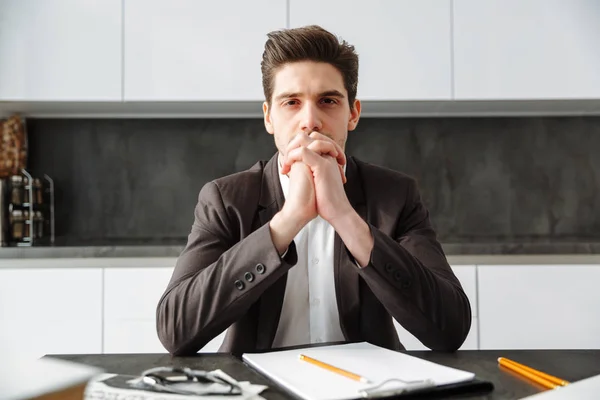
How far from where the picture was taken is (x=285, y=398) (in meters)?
0.71

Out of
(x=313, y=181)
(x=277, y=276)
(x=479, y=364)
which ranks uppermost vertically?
(x=313, y=181)

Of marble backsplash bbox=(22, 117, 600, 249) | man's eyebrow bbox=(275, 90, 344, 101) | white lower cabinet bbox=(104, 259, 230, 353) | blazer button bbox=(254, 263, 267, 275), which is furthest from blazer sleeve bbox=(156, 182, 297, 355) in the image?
marble backsplash bbox=(22, 117, 600, 249)

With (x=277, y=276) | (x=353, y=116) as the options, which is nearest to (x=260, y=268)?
(x=277, y=276)

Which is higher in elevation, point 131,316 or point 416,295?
point 416,295

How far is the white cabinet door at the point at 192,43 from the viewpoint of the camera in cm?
248

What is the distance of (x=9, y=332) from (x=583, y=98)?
7.59ft

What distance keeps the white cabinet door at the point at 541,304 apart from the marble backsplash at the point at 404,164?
0.62 m

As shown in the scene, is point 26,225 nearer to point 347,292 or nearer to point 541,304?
point 347,292

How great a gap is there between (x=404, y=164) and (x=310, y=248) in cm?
156

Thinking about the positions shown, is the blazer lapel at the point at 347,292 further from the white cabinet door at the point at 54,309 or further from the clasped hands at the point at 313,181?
the white cabinet door at the point at 54,309

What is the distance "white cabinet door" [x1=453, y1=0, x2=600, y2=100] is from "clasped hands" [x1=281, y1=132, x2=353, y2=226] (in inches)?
57.1

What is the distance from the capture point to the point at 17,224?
252 cm

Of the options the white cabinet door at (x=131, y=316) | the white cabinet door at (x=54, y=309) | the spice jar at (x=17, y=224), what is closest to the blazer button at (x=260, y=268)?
the white cabinet door at (x=131, y=316)

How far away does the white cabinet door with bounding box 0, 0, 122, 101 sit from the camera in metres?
2.46
